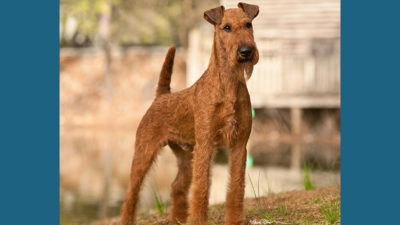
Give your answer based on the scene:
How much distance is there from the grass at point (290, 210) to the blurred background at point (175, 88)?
30 cm

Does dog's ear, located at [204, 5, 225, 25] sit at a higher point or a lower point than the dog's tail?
higher

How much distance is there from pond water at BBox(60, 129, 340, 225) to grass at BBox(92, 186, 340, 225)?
0.28m

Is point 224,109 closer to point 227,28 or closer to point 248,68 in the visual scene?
point 248,68

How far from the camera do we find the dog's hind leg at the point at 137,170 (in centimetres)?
459

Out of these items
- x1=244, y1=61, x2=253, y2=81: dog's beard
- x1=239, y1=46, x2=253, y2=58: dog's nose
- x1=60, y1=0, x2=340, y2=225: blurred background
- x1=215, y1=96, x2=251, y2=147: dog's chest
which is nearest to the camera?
x1=239, y1=46, x2=253, y2=58: dog's nose

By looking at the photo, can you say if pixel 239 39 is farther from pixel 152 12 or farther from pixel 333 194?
pixel 152 12

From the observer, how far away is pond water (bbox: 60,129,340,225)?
7.18m

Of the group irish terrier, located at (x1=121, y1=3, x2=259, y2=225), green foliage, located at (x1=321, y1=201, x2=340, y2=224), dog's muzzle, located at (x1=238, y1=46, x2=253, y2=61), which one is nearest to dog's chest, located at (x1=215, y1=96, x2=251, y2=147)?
Result: irish terrier, located at (x1=121, y1=3, x2=259, y2=225)

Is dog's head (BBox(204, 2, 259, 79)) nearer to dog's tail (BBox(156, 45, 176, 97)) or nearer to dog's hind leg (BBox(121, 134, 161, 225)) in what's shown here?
dog's tail (BBox(156, 45, 176, 97))

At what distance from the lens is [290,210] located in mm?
4691

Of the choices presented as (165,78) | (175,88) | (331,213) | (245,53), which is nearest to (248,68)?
(245,53)

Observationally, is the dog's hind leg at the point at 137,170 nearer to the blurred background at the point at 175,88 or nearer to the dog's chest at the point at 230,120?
the blurred background at the point at 175,88

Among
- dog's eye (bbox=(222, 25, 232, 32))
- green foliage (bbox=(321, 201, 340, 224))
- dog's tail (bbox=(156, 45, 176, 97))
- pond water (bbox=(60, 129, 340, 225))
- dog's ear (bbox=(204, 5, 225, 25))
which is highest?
dog's ear (bbox=(204, 5, 225, 25))

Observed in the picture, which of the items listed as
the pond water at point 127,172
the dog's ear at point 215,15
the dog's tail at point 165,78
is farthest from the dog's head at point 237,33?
the pond water at point 127,172
